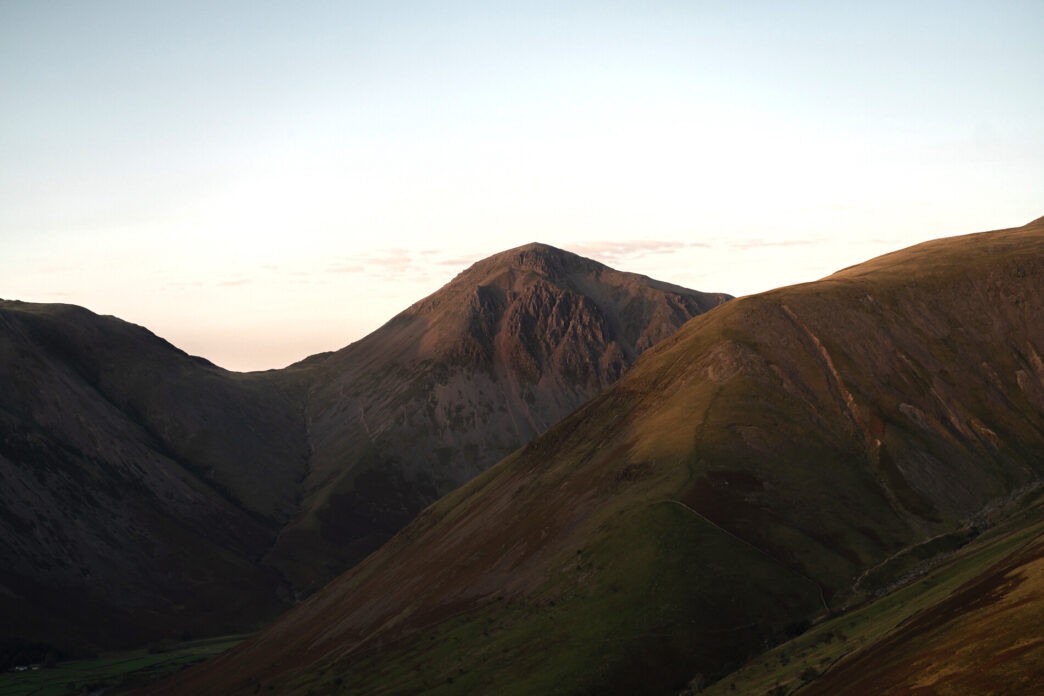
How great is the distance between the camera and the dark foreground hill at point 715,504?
105 meters

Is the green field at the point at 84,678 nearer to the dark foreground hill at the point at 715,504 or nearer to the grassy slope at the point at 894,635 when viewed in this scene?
the dark foreground hill at the point at 715,504

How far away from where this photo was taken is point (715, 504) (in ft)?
401

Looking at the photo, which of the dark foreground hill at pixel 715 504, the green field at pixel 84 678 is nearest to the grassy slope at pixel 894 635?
the dark foreground hill at pixel 715 504

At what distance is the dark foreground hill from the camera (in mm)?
104938

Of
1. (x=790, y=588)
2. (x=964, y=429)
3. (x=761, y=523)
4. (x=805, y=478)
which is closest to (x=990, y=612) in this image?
(x=790, y=588)

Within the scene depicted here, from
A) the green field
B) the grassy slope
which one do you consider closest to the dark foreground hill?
the grassy slope

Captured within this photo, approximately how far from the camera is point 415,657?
124 m

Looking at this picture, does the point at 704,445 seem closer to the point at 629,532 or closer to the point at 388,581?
the point at 629,532

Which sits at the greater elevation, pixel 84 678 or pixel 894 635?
pixel 84 678

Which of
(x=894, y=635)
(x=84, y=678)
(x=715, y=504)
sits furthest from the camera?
(x=84, y=678)

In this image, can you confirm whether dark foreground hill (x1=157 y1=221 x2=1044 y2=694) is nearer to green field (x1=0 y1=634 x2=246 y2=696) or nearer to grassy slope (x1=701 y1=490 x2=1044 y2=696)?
grassy slope (x1=701 y1=490 x2=1044 y2=696)

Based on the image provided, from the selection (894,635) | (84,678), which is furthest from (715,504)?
(84,678)

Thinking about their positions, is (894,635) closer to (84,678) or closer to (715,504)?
(715,504)

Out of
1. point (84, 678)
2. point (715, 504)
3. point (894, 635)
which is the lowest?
point (894, 635)
